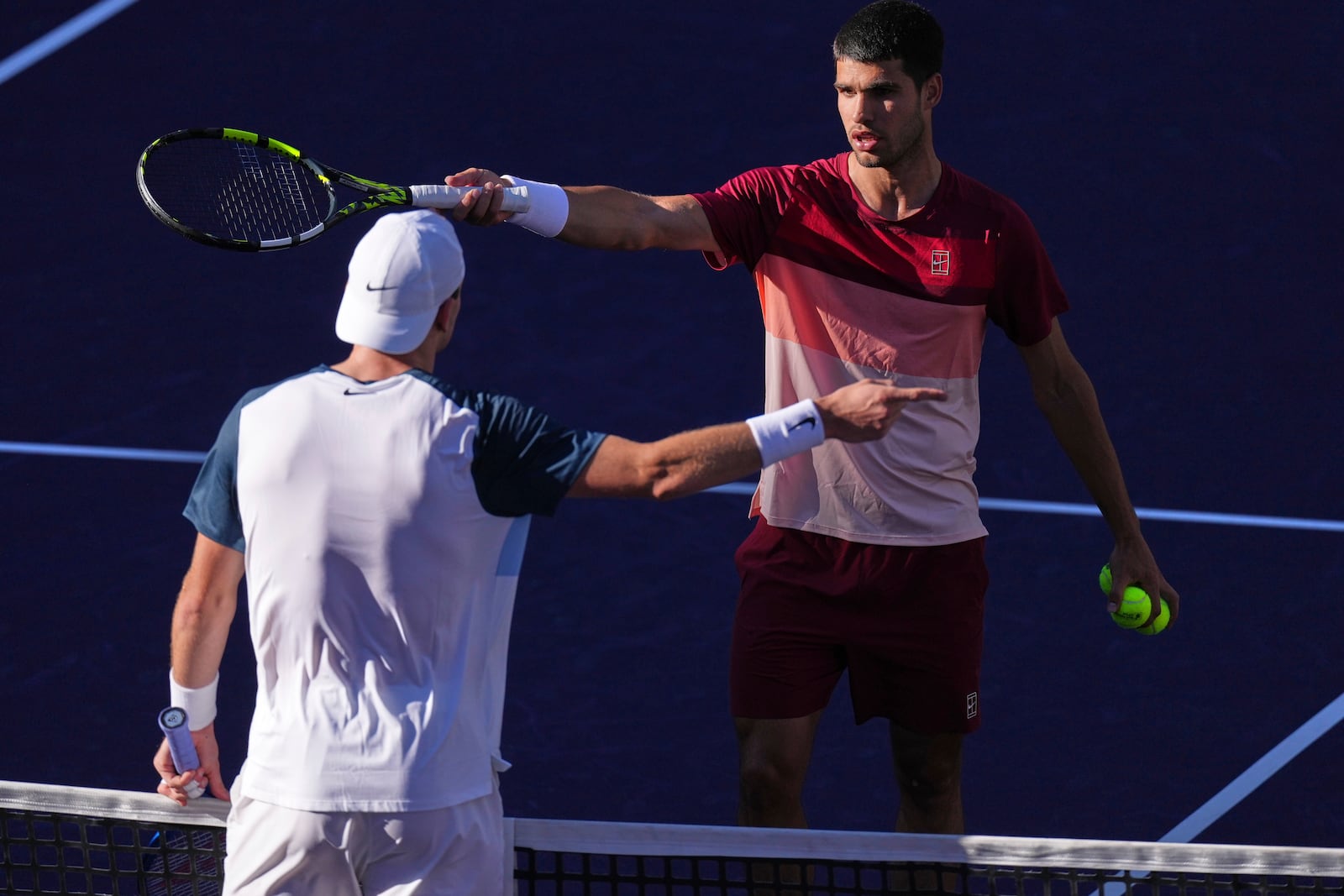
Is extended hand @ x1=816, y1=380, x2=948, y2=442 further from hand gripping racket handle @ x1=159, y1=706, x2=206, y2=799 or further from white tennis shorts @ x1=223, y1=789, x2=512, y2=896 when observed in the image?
hand gripping racket handle @ x1=159, y1=706, x2=206, y2=799

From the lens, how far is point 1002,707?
5.38 m

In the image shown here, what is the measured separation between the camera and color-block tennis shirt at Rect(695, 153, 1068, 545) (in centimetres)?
413

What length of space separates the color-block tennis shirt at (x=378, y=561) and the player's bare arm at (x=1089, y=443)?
147 cm

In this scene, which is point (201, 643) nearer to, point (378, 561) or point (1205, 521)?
point (378, 561)

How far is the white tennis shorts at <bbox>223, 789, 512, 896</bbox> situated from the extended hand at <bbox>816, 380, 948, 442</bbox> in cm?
92

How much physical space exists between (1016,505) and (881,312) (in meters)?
1.94

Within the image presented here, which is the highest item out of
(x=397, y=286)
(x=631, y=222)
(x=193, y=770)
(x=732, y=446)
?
(x=631, y=222)

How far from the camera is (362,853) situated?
315 centimetres

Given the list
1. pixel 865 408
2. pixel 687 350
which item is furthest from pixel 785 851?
pixel 687 350

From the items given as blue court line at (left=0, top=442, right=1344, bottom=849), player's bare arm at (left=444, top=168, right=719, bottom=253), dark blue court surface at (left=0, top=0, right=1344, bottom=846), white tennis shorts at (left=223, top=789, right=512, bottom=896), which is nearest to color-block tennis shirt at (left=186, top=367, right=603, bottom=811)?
white tennis shorts at (left=223, top=789, right=512, bottom=896)

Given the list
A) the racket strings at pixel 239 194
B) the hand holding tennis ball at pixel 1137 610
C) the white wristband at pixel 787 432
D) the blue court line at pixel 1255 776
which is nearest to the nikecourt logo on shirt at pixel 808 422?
the white wristband at pixel 787 432

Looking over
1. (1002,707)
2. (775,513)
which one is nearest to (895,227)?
(775,513)

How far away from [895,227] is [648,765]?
1846 mm

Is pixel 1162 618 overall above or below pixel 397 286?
below
